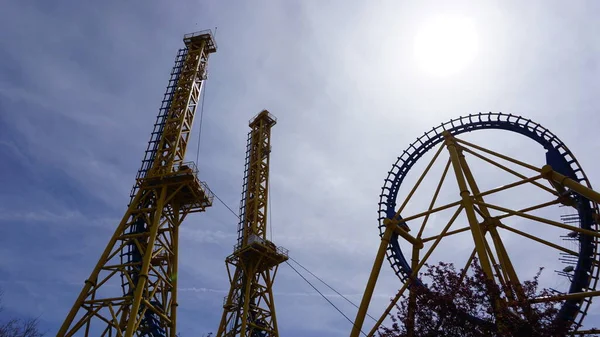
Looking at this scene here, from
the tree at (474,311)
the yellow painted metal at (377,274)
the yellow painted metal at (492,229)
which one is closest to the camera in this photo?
the tree at (474,311)

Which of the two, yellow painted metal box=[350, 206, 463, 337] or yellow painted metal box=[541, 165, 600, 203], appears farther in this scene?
yellow painted metal box=[350, 206, 463, 337]

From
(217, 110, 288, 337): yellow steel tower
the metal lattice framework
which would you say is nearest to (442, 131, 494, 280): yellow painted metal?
the metal lattice framework

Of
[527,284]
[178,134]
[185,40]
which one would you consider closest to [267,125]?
[185,40]

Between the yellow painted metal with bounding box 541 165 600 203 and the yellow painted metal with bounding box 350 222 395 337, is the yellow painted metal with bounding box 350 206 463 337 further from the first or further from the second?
the yellow painted metal with bounding box 541 165 600 203

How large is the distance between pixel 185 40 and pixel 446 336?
2496 cm

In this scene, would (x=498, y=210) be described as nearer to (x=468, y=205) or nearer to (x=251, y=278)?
(x=468, y=205)

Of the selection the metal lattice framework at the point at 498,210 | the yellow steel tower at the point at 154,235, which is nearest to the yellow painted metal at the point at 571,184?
the metal lattice framework at the point at 498,210

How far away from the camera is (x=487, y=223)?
2111cm

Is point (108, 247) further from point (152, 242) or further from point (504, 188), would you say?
point (504, 188)

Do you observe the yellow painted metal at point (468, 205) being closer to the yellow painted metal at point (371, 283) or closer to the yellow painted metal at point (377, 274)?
the yellow painted metal at point (377, 274)

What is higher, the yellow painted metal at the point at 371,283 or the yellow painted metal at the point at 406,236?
the yellow painted metal at the point at 406,236

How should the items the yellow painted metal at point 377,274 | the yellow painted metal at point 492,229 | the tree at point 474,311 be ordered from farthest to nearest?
1. the yellow painted metal at point 492,229
2. the yellow painted metal at point 377,274
3. the tree at point 474,311

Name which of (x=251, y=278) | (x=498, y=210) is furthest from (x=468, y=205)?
(x=251, y=278)

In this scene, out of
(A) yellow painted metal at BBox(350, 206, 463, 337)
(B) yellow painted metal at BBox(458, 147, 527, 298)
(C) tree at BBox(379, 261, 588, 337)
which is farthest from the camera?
(B) yellow painted metal at BBox(458, 147, 527, 298)
